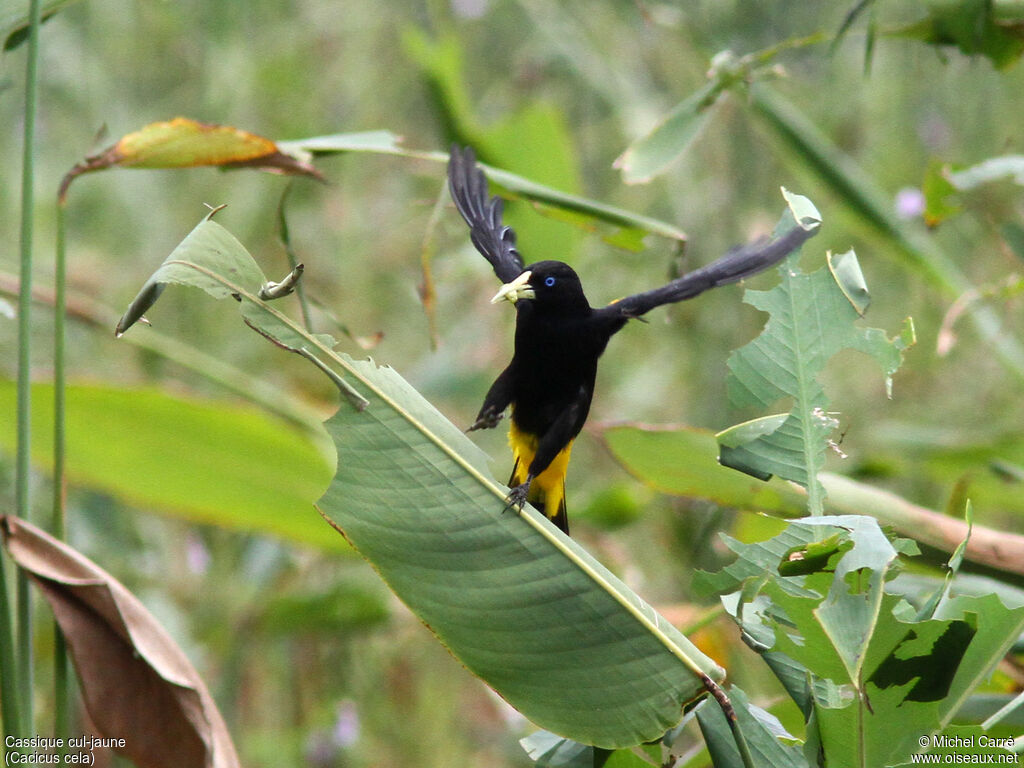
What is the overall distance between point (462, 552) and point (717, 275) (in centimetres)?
56

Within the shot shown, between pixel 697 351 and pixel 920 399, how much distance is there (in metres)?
1.01

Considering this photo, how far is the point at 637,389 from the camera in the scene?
12.0 feet

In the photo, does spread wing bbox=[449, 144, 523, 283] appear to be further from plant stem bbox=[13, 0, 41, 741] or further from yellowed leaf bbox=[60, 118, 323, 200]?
plant stem bbox=[13, 0, 41, 741]

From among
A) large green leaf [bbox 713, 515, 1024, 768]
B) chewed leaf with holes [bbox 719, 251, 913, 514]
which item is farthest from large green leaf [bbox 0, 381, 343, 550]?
large green leaf [bbox 713, 515, 1024, 768]

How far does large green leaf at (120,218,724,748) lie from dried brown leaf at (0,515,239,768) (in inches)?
11.9

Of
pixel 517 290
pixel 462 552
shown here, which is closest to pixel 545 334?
pixel 517 290

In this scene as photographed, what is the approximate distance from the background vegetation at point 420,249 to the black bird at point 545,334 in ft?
2.42

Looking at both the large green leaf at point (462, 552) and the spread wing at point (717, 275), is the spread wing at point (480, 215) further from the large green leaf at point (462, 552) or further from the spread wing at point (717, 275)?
the large green leaf at point (462, 552)

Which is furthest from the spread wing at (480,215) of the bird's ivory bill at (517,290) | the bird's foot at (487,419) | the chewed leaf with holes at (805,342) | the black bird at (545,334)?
the chewed leaf with holes at (805,342)

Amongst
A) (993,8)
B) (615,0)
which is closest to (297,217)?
(615,0)

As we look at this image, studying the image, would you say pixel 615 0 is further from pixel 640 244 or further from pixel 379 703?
pixel 379 703

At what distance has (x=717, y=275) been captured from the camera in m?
1.35

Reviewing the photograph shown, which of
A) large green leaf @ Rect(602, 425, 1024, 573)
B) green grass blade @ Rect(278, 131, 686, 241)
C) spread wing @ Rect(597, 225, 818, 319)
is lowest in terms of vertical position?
large green leaf @ Rect(602, 425, 1024, 573)

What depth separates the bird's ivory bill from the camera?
1.43 m
